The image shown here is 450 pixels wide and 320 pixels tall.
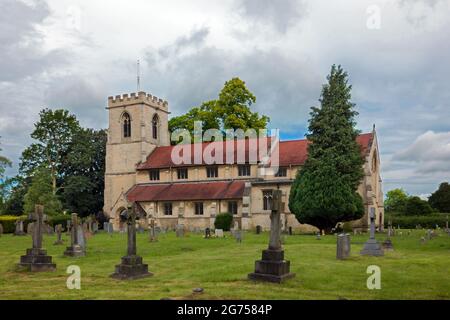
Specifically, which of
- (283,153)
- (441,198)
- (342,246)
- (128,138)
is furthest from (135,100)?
(441,198)

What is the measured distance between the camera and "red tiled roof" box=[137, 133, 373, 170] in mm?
42219

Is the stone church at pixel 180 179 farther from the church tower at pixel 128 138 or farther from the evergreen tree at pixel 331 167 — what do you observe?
the evergreen tree at pixel 331 167

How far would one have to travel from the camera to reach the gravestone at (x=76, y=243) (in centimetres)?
1945

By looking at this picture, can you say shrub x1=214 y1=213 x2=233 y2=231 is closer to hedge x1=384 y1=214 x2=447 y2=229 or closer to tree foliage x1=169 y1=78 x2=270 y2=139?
tree foliage x1=169 y1=78 x2=270 y2=139

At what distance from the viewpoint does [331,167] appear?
110ft

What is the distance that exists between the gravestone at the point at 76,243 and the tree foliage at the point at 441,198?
197 feet

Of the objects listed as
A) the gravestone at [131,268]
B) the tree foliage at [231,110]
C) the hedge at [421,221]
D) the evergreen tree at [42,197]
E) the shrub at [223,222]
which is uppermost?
the tree foliage at [231,110]

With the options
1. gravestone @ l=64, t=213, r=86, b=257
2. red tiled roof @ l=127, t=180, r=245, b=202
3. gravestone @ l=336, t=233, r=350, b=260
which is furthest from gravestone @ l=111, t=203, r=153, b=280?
red tiled roof @ l=127, t=180, r=245, b=202

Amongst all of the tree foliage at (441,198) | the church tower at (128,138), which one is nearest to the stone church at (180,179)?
the church tower at (128,138)

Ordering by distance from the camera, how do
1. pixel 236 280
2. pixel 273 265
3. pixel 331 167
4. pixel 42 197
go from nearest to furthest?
pixel 273 265, pixel 236 280, pixel 331 167, pixel 42 197

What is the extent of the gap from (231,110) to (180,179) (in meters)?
10.9

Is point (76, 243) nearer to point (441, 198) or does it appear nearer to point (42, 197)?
point (42, 197)

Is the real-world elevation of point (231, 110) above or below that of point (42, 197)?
above
